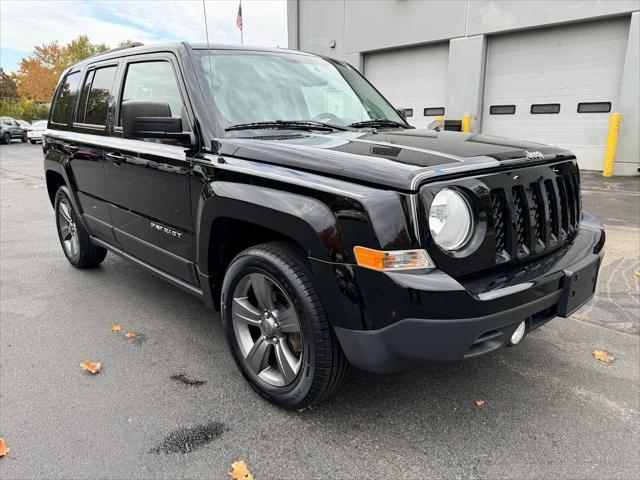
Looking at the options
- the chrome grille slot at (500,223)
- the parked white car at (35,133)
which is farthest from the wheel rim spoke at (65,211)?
the parked white car at (35,133)

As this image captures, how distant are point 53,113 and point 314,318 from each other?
4.22m

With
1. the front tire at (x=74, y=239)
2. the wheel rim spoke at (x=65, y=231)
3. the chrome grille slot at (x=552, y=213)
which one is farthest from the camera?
the wheel rim spoke at (x=65, y=231)

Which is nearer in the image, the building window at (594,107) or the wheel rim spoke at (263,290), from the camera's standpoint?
the wheel rim spoke at (263,290)

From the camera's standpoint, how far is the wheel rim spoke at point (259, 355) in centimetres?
263

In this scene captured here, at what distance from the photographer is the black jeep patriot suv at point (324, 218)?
1.99m

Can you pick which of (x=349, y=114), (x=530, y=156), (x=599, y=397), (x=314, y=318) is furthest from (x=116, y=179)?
(x=599, y=397)

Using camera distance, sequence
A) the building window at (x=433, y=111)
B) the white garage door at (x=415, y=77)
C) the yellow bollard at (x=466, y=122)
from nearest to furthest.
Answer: the yellow bollard at (x=466, y=122) < the white garage door at (x=415, y=77) < the building window at (x=433, y=111)

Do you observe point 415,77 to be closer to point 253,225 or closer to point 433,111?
point 433,111

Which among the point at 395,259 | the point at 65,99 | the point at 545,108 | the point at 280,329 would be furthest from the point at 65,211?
the point at 545,108

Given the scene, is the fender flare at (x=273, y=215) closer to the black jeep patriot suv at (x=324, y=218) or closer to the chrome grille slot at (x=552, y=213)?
the black jeep patriot suv at (x=324, y=218)

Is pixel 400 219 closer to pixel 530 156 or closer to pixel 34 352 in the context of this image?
pixel 530 156

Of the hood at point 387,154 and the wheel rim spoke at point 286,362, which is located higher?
the hood at point 387,154

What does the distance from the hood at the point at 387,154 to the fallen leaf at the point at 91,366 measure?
5.08 feet

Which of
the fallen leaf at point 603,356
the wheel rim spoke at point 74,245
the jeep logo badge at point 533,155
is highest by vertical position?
the jeep logo badge at point 533,155
